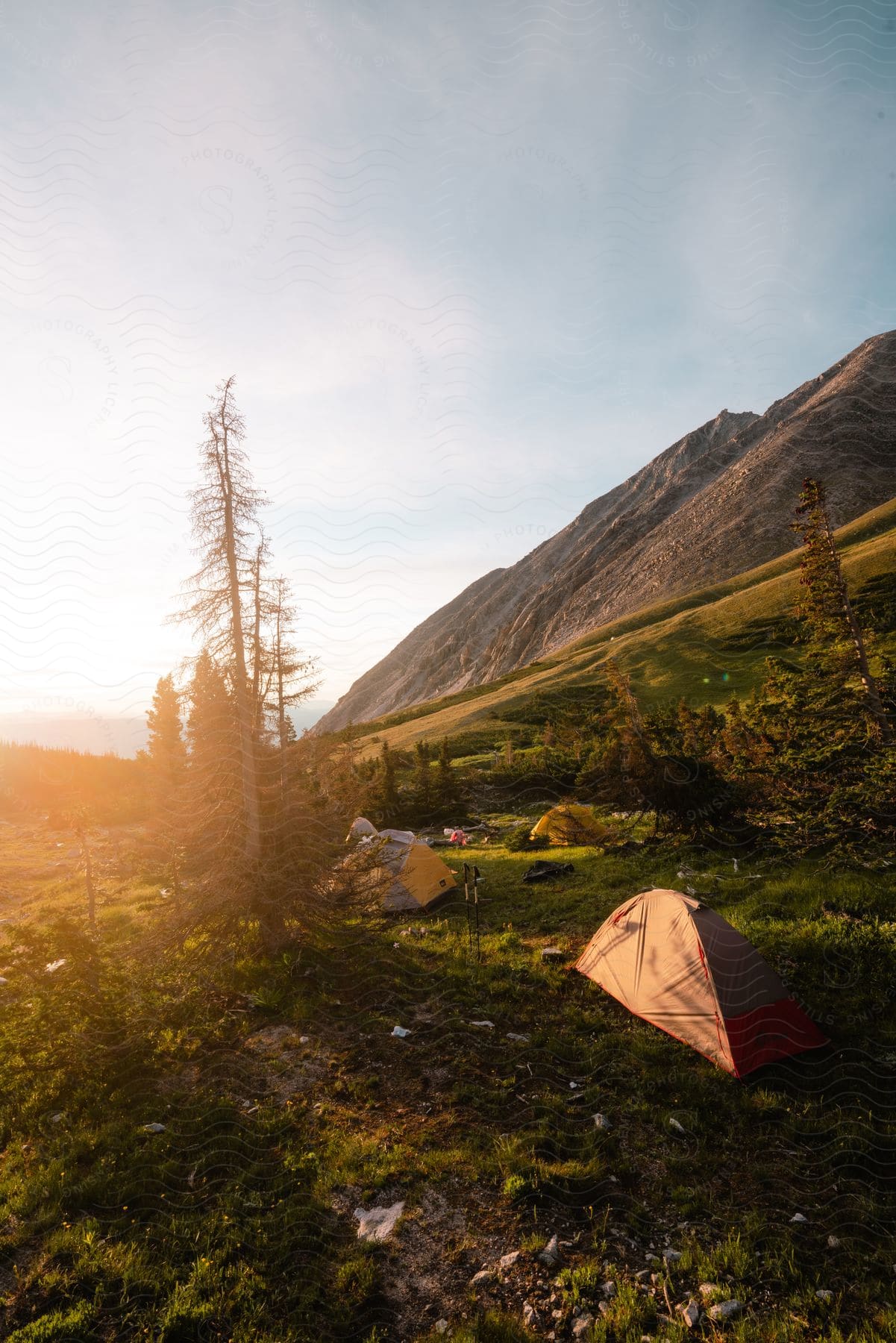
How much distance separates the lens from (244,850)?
1247cm

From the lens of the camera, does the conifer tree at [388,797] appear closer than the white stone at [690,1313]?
No

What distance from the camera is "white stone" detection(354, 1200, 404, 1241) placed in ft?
20.2

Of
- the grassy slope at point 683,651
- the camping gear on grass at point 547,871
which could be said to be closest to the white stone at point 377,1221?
the camping gear on grass at point 547,871

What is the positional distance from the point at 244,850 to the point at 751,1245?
10.4 metres

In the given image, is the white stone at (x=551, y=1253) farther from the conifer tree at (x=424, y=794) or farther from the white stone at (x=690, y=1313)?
the conifer tree at (x=424, y=794)

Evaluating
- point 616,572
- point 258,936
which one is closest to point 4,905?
point 258,936

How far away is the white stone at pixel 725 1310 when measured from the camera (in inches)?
198

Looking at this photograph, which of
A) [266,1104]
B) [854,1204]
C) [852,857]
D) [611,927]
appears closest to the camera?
[854,1204]

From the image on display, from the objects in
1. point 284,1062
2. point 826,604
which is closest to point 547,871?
point 284,1062

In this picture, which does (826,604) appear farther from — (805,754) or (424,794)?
(424,794)

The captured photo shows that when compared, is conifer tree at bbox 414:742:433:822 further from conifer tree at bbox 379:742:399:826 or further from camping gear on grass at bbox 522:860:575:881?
camping gear on grass at bbox 522:860:575:881

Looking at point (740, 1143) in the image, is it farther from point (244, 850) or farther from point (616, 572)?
point (616, 572)

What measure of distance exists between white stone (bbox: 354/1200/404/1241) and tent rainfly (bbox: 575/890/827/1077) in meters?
5.16

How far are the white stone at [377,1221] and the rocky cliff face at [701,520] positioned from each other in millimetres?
→ 104578
